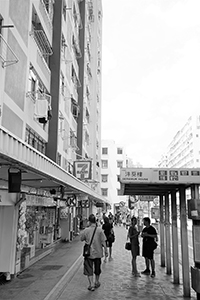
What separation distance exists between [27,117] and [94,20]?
111 ft

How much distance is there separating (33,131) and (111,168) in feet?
Result: 159

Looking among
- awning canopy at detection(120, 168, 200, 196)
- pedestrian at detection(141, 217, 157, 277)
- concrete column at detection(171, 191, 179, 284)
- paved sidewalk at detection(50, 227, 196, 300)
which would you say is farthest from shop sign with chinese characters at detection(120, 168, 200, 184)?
pedestrian at detection(141, 217, 157, 277)

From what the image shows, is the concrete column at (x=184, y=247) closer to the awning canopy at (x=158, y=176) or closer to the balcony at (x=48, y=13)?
the awning canopy at (x=158, y=176)

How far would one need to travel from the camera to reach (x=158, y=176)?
6.62 meters

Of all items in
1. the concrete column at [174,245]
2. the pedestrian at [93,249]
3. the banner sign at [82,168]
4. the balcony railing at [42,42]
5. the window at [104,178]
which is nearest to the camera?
the pedestrian at [93,249]

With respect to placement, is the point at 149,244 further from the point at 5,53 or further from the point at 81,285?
the point at 5,53

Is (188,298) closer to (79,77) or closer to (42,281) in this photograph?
(42,281)

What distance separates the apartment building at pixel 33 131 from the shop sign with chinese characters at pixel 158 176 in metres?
1.83

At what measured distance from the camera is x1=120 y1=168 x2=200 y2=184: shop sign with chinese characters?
6.59 metres

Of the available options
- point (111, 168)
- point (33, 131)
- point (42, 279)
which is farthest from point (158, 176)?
point (111, 168)

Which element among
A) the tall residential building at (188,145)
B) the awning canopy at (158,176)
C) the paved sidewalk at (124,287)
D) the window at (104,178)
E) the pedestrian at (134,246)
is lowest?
the paved sidewalk at (124,287)

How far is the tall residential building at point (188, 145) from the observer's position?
92.6 meters

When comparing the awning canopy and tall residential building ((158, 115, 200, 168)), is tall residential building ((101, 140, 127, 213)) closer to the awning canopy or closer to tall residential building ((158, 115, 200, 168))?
tall residential building ((158, 115, 200, 168))

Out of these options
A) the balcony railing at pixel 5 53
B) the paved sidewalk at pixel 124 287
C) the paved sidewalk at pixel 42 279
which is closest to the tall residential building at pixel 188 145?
the paved sidewalk at pixel 42 279
